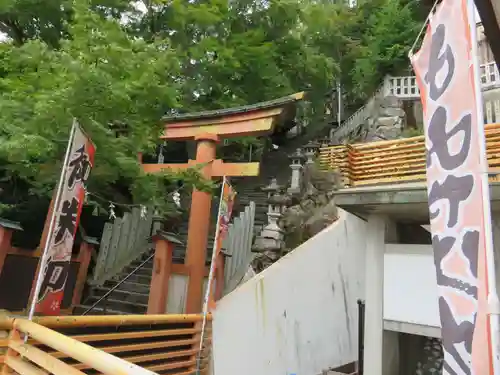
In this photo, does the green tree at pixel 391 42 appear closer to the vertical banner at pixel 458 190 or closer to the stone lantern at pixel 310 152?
the stone lantern at pixel 310 152

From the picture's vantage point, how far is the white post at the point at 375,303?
213 inches

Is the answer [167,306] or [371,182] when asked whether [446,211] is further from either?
[167,306]

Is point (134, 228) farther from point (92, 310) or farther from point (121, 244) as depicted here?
point (92, 310)

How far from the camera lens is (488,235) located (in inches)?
93.7

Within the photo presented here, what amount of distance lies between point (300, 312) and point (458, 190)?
6.75 meters

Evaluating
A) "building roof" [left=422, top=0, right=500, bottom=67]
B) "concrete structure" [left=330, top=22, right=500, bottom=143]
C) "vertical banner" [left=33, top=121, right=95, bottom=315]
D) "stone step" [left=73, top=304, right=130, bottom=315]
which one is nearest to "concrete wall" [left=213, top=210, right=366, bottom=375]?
"vertical banner" [left=33, top=121, right=95, bottom=315]

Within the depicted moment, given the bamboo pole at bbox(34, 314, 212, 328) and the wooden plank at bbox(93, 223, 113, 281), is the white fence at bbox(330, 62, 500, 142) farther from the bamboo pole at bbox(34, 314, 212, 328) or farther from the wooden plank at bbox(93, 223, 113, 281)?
the wooden plank at bbox(93, 223, 113, 281)

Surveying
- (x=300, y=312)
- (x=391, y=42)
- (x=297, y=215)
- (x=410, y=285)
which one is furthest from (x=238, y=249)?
(x=391, y=42)

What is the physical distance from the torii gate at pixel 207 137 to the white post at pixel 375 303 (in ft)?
13.0

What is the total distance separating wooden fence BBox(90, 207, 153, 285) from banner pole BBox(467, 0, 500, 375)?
10522mm

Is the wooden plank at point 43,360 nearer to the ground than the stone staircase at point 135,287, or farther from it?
nearer to the ground

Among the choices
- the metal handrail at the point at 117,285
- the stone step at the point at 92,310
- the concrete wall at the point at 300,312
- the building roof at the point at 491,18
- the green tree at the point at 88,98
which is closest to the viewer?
the building roof at the point at 491,18

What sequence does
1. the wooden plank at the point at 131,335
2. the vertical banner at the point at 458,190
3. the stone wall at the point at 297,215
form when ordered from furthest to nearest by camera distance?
1. the stone wall at the point at 297,215
2. the wooden plank at the point at 131,335
3. the vertical banner at the point at 458,190

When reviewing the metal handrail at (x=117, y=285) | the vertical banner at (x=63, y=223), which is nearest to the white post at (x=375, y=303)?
the vertical banner at (x=63, y=223)
